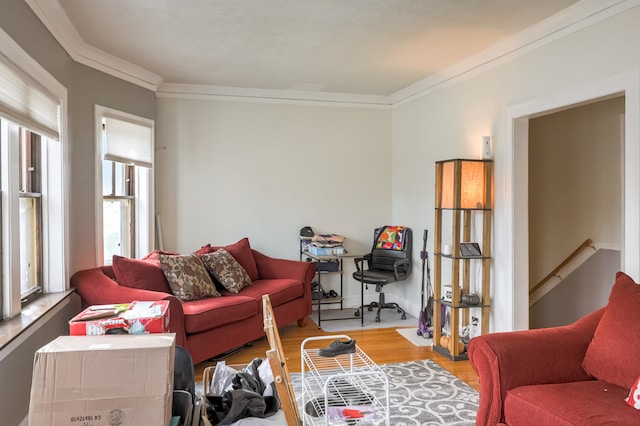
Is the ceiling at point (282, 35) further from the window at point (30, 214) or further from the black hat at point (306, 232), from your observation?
the black hat at point (306, 232)

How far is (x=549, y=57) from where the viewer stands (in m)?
3.28

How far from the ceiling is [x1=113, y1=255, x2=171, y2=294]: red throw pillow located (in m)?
1.67

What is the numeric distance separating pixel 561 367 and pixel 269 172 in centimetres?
374

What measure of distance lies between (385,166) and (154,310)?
416 cm

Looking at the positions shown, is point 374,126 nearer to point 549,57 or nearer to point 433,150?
point 433,150

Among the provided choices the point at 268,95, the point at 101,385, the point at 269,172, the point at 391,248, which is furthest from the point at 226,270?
the point at 101,385

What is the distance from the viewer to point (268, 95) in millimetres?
5270

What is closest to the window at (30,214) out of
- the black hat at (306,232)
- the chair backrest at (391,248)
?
the black hat at (306,232)

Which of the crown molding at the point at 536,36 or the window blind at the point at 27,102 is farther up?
the crown molding at the point at 536,36

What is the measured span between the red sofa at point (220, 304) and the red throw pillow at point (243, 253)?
12 millimetres

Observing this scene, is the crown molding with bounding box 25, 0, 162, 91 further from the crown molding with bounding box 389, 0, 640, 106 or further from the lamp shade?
the lamp shade

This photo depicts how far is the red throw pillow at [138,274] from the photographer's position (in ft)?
12.0

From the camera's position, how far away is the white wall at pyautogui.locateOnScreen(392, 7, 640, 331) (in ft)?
9.18

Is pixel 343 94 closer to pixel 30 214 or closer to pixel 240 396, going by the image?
pixel 30 214
